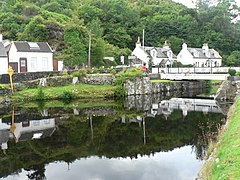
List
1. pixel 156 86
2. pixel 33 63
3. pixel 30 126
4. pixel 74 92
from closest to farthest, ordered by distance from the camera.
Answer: pixel 30 126
pixel 74 92
pixel 33 63
pixel 156 86

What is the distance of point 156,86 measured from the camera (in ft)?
148

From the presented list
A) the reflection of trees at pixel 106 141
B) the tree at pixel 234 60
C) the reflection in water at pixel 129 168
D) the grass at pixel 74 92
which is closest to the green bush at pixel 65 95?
the grass at pixel 74 92

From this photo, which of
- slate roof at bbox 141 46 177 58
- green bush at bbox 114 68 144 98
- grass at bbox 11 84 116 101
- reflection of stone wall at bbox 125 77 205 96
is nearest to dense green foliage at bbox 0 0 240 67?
slate roof at bbox 141 46 177 58

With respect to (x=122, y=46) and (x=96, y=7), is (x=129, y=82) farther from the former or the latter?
(x=96, y=7)

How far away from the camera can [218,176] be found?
9.27m

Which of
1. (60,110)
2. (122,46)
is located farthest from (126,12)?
(60,110)

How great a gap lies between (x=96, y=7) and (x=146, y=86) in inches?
2241

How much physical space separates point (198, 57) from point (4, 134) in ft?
195

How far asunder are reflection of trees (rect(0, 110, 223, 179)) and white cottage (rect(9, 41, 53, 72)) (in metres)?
20.9

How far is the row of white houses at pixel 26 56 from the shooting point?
41.8m

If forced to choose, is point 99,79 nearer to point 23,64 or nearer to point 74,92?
point 74,92

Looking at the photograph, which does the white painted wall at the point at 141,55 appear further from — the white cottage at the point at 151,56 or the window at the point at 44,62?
the window at the point at 44,62

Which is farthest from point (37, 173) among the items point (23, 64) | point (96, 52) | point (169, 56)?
point (169, 56)

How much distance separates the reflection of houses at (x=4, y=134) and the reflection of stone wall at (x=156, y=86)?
19943 millimetres
